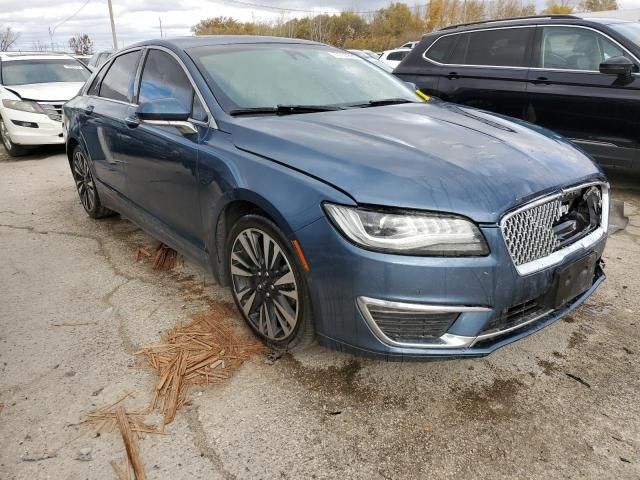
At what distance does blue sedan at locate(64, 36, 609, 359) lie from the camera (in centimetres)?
193

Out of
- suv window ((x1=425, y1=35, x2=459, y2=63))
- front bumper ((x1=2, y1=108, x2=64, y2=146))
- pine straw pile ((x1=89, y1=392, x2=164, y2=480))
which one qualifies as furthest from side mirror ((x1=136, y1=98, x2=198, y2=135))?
front bumper ((x1=2, y1=108, x2=64, y2=146))

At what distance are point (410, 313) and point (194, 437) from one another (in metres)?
1.03

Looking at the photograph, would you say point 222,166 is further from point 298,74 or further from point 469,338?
point 469,338

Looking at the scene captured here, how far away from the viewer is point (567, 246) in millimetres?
2217

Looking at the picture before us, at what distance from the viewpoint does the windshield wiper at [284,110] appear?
270cm

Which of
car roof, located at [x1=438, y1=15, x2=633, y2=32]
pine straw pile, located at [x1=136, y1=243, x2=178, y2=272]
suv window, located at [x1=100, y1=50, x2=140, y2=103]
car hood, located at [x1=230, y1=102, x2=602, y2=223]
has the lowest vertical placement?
pine straw pile, located at [x1=136, y1=243, x2=178, y2=272]

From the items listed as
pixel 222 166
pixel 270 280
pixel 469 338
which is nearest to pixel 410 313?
pixel 469 338

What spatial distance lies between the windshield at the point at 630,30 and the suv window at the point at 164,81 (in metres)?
4.29

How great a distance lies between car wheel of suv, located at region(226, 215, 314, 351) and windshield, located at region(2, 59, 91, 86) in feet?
26.4

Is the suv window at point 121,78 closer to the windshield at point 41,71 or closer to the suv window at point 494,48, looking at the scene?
the suv window at point 494,48

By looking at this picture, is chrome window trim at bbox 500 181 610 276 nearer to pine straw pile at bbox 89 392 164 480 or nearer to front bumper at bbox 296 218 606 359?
front bumper at bbox 296 218 606 359

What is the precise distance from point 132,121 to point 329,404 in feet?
7.64

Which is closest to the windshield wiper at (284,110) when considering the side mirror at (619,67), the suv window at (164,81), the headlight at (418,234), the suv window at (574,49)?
the suv window at (164,81)

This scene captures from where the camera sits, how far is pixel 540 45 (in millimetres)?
5285
